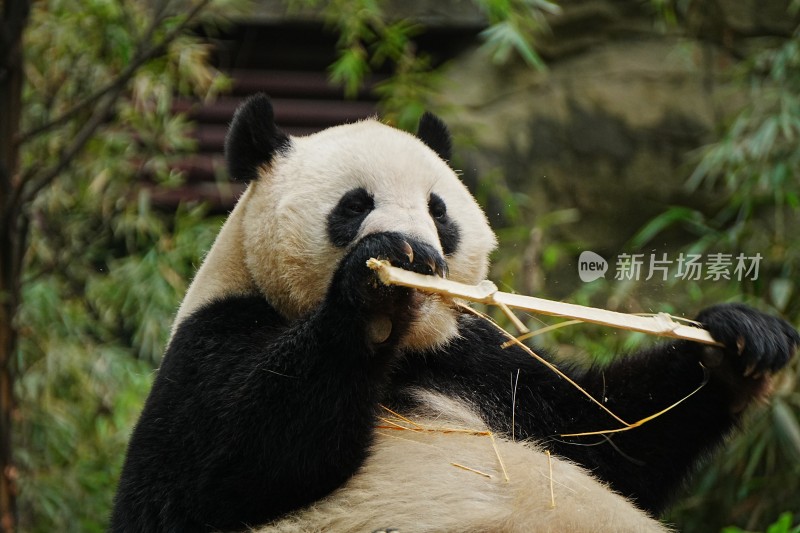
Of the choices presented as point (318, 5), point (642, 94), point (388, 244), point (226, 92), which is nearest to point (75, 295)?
point (226, 92)

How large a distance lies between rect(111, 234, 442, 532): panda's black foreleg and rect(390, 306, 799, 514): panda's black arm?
19.1 inches

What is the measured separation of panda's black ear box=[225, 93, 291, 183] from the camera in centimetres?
263

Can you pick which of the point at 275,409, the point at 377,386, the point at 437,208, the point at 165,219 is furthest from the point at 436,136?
the point at 165,219

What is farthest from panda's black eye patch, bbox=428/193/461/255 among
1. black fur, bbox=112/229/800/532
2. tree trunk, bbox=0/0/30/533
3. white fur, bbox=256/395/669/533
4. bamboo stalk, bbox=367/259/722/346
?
tree trunk, bbox=0/0/30/533

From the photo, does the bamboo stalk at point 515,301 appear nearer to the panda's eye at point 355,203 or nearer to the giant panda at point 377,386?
the giant panda at point 377,386

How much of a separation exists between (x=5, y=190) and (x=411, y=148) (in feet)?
6.99

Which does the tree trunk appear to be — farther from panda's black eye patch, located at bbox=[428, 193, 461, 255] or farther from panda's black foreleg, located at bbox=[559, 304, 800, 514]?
panda's black foreleg, located at bbox=[559, 304, 800, 514]

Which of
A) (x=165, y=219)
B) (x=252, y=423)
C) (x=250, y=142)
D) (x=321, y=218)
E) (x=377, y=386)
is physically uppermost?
(x=250, y=142)

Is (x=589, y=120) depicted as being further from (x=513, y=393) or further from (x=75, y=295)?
(x=513, y=393)

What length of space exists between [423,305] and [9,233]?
243cm

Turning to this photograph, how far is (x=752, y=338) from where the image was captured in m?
2.36

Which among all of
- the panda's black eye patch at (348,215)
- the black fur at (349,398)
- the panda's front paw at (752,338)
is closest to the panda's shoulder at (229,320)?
the black fur at (349,398)

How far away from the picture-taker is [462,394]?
2.60m

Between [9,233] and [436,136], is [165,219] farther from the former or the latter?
[436,136]
